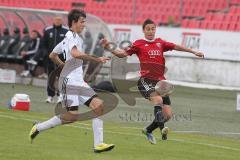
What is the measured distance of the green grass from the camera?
39.0 feet

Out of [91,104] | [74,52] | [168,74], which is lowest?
[168,74]

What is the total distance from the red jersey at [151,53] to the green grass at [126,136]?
1.23 meters

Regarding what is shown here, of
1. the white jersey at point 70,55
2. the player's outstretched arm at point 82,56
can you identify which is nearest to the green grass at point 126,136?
the white jersey at point 70,55

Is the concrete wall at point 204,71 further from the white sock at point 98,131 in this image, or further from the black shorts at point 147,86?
the white sock at point 98,131

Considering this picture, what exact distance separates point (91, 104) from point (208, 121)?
23.5ft

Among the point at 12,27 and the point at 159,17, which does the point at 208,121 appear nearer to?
the point at 12,27

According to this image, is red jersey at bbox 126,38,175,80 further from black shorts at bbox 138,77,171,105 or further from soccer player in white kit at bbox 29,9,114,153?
soccer player in white kit at bbox 29,9,114,153

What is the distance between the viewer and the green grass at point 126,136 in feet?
39.0

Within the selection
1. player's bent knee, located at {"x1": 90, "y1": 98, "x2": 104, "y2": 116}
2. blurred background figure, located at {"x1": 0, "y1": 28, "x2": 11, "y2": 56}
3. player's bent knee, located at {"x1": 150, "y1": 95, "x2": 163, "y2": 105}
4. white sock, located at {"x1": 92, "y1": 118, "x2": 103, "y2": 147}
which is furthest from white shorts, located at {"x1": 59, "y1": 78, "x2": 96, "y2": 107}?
blurred background figure, located at {"x1": 0, "y1": 28, "x2": 11, "y2": 56}

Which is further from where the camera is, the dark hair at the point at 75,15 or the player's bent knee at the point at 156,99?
the player's bent knee at the point at 156,99

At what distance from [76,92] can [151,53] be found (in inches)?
104

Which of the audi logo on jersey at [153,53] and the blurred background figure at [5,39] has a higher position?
the audi logo on jersey at [153,53]

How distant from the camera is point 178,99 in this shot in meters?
24.7

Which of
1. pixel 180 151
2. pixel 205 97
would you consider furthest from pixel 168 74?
pixel 180 151
